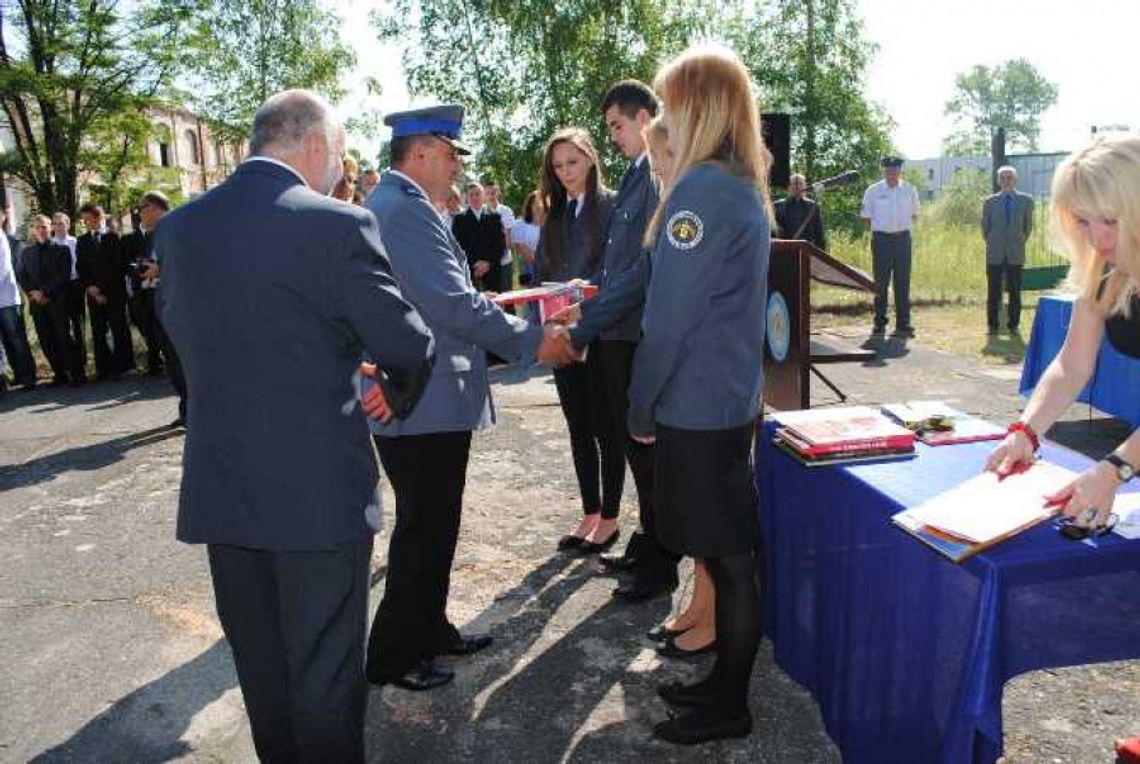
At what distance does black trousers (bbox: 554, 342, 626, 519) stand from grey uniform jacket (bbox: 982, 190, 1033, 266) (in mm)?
8532

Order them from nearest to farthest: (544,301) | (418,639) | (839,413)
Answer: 1. (839,413)
2. (418,639)
3. (544,301)

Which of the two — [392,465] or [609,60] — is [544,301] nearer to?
[392,465]

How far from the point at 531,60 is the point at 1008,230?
8961mm

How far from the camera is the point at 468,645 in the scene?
3549mm

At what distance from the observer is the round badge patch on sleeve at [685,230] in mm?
2494

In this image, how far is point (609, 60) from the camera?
16109 millimetres

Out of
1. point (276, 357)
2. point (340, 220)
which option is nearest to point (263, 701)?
point (276, 357)

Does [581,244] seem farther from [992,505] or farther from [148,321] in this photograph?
[148,321]

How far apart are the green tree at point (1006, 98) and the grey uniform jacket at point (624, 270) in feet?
276

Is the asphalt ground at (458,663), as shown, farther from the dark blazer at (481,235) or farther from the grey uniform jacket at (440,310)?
the dark blazer at (481,235)

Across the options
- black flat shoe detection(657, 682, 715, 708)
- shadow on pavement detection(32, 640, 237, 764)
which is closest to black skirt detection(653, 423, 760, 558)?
black flat shoe detection(657, 682, 715, 708)

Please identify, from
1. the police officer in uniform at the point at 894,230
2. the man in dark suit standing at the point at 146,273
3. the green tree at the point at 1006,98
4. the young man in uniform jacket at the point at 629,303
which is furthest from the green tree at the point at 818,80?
the green tree at the point at 1006,98

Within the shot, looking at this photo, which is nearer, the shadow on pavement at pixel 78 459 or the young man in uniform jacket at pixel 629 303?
the young man in uniform jacket at pixel 629 303

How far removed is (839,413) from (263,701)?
1.94 m
